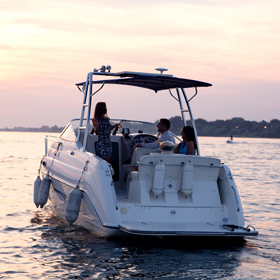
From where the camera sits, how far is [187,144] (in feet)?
28.2

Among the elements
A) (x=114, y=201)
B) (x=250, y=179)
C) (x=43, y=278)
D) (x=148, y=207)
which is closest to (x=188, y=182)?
(x=148, y=207)

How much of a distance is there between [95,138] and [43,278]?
3868 mm

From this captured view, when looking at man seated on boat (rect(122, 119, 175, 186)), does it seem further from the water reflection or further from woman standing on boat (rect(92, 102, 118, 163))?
the water reflection

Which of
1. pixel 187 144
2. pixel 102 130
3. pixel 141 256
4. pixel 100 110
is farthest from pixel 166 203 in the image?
pixel 100 110

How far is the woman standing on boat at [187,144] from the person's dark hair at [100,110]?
4.96 ft

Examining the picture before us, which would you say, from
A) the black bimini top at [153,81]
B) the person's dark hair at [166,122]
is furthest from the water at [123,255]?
the black bimini top at [153,81]

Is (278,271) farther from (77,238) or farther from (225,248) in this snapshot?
(77,238)

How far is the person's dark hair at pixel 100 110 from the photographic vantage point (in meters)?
9.20

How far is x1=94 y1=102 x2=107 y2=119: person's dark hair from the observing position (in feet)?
30.2

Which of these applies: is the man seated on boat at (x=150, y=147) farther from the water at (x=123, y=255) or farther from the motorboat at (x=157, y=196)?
the water at (x=123, y=255)

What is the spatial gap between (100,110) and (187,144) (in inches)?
68.4

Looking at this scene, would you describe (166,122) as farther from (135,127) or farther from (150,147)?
(135,127)

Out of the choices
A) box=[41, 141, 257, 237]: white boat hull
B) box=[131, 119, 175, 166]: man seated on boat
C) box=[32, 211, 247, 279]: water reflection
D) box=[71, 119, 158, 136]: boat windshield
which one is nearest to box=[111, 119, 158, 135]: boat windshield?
box=[71, 119, 158, 136]: boat windshield

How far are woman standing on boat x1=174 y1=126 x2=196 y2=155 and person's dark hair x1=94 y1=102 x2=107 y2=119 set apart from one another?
4.96 feet
